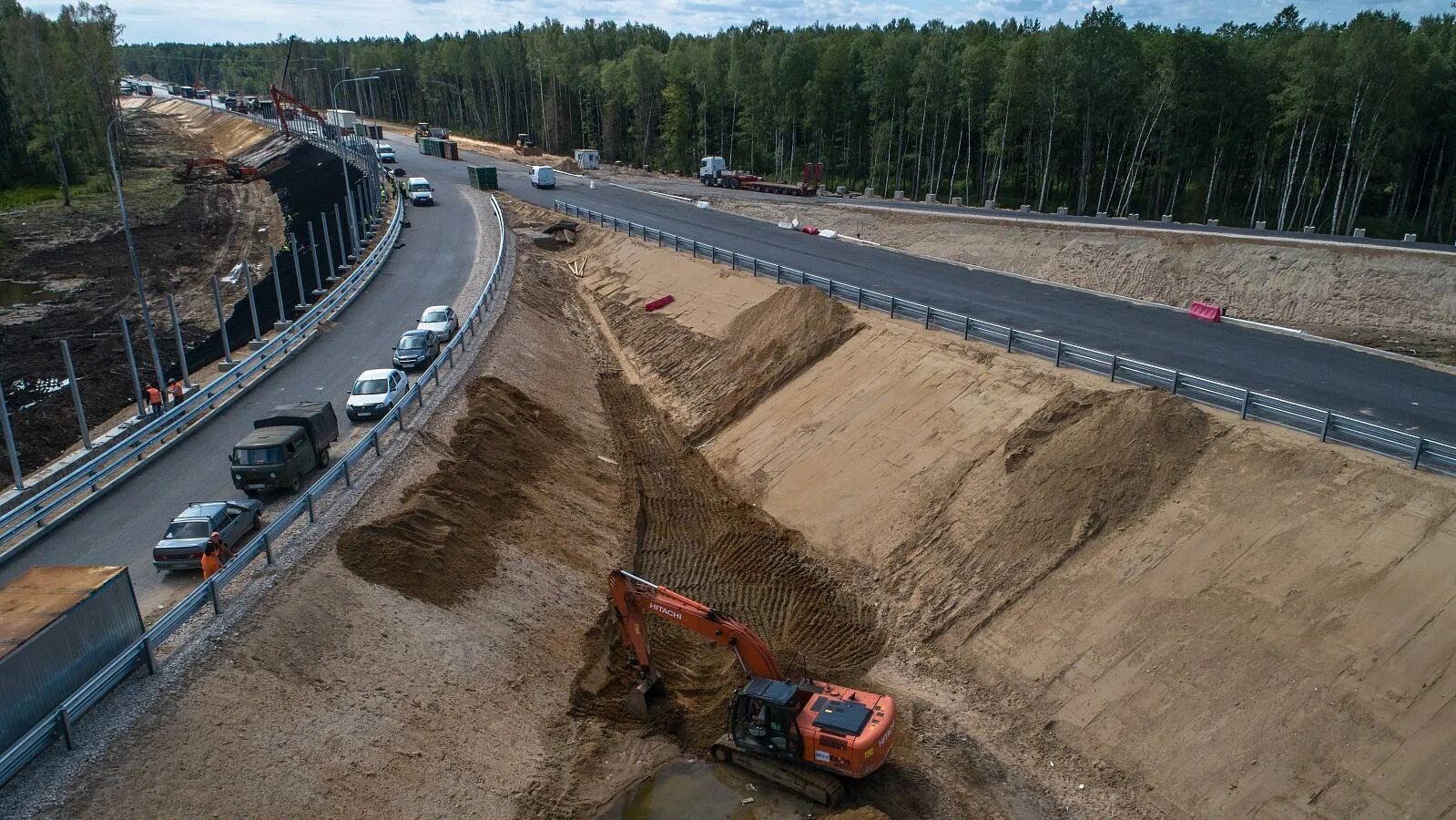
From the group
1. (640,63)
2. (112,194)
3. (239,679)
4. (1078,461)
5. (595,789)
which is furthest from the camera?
(640,63)

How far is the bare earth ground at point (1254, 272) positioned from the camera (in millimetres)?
39688

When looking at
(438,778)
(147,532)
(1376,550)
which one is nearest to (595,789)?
(438,778)

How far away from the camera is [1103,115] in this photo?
223ft

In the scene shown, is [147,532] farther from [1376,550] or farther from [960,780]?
[1376,550]

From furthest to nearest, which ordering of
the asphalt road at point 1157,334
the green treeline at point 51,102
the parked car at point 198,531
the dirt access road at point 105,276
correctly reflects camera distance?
the green treeline at point 51,102 → the dirt access road at point 105,276 → the asphalt road at point 1157,334 → the parked car at point 198,531

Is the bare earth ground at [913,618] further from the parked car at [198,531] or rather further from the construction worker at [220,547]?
the parked car at [198,531]

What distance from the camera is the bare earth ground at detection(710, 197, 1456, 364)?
130 ft

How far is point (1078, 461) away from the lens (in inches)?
930

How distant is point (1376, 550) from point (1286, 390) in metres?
8.66

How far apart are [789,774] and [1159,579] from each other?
9512 millimetres

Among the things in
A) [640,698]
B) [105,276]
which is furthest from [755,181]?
[640,698]

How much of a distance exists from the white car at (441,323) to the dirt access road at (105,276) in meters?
11.2

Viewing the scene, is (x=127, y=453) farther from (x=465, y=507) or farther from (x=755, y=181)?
(x=755, y=181)

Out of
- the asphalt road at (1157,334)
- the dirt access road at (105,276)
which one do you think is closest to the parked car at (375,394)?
the dirt access road at (105,276)
